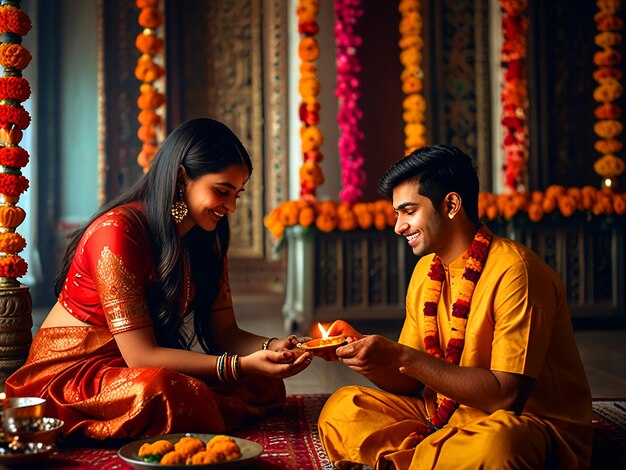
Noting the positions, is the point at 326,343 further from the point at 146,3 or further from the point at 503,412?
the point at 146,3

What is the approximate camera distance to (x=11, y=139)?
13.0 feet

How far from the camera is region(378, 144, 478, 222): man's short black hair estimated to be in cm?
259

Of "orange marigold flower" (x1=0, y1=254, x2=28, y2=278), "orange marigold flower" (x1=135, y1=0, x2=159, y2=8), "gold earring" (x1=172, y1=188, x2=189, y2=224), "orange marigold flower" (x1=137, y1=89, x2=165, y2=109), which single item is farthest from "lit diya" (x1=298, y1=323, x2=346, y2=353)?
"orange marigold flower" (x1=135, y1=0, x2=159, y2=8)

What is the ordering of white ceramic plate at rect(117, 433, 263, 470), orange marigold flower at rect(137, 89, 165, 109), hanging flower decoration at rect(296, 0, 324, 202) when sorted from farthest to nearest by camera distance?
orange marigold flower at rect(137, 89, 165, 109)
hanging flower decoration at rect(296, 0, 324, 202)
white ceramic plate at rect(117, 433, 263, 470)

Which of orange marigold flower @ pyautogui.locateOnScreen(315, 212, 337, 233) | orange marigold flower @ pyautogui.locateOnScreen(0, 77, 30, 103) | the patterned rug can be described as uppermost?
orange marigold flower @ pyautogui.locateOnScreen(0, 77, 30, 103)

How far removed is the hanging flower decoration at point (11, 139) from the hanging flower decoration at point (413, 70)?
381 cm

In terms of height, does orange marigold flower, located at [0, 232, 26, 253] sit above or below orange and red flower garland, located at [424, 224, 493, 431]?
A: above

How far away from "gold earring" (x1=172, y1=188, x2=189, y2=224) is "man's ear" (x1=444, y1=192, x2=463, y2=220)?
113cm

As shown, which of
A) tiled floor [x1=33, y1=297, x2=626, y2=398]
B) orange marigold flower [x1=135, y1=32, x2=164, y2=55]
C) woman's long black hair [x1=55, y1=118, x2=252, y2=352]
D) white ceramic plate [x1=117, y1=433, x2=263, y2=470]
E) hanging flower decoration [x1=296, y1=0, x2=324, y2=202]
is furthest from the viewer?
orange marigold flower [x1=135, y1=32, x2=164, y2=55]

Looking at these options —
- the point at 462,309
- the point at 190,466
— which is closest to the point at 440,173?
the point at 462,309

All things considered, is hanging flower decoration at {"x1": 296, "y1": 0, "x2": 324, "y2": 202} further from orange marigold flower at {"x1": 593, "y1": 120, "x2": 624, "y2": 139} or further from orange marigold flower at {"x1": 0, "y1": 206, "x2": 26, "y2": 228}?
orange marigold flower at {"x1": 0, "y1": 206, "x2": 26, "y2": 228}

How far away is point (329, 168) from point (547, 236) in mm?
2035

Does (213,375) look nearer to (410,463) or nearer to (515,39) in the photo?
(410,463)

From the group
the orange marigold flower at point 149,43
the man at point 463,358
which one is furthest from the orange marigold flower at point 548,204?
the man at point 463,358
